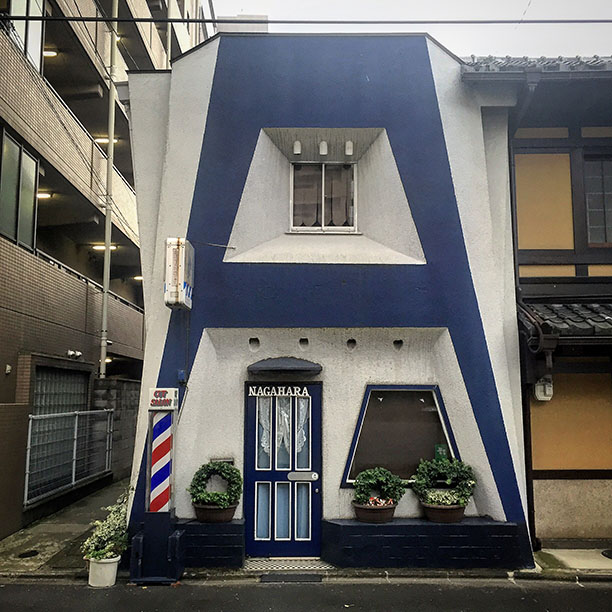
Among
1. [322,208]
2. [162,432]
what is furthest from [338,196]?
[162,432]

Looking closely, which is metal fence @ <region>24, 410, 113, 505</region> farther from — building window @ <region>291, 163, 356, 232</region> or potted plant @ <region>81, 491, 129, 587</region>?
building window @ <region>291, 163, 356, 232</region>

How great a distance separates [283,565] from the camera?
9773mm

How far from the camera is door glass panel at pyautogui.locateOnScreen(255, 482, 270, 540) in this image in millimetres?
10148

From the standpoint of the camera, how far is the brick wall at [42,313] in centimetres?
1240

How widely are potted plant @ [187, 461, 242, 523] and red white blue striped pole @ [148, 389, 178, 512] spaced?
43 centimetres

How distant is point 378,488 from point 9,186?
9.25 m

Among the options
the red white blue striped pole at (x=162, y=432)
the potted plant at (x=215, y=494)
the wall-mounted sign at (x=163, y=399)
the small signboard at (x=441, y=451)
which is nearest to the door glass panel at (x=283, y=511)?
the potted plant at (x=215, y=494)

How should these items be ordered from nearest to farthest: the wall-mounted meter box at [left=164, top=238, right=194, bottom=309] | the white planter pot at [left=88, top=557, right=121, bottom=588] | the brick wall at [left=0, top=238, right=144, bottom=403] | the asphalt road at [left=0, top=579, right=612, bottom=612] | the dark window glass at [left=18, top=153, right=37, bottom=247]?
the asphalt road at [left=0, top=579, right=612, bottom=612] < the white planter pot at [left=88, top=557, right=121, bottom=588] < the wall-mounted meter box at [left=164, top=238, right=194, bottom=309] < the brick wall at [left=0, top=238, right=144, bottom=403] < the dark window glass at [left=18, top=153, right=37, bottom=247]

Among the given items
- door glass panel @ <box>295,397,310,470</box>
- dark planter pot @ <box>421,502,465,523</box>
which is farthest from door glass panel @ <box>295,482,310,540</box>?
dark planter pot @ <box>421,502,465,523</box>

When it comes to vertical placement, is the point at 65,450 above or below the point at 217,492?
above

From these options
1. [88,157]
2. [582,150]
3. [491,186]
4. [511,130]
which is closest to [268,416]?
[491,186]

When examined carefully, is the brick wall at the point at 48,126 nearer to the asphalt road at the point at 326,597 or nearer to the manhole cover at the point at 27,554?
the manhole cover at the point at 27,554

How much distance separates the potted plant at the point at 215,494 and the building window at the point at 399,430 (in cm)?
191

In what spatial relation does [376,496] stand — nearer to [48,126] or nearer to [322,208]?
[322,208]
